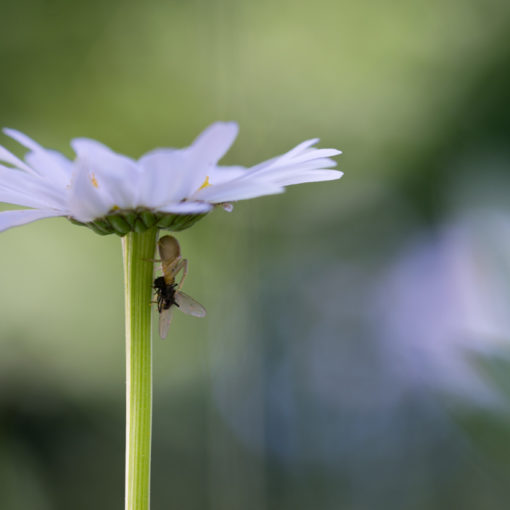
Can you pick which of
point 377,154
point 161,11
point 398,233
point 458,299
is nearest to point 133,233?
point 458,299

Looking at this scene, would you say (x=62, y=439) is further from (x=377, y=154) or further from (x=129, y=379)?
(x=129, y=379)

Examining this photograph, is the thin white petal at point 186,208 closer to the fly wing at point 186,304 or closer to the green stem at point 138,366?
the green stem at point 138,366

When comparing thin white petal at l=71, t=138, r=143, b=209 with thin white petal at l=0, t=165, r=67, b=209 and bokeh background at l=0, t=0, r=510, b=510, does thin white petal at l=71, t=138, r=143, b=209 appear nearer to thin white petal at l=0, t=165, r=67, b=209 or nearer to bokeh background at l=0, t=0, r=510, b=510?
thin white petal at l=0, t=165, r=67, b=209

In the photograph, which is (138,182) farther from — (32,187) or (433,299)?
(433,299)

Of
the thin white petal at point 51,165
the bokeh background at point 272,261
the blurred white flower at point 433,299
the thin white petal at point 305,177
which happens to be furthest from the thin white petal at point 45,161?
the bokeh background at point 272,261

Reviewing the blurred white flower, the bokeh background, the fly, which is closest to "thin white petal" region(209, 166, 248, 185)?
the fly
